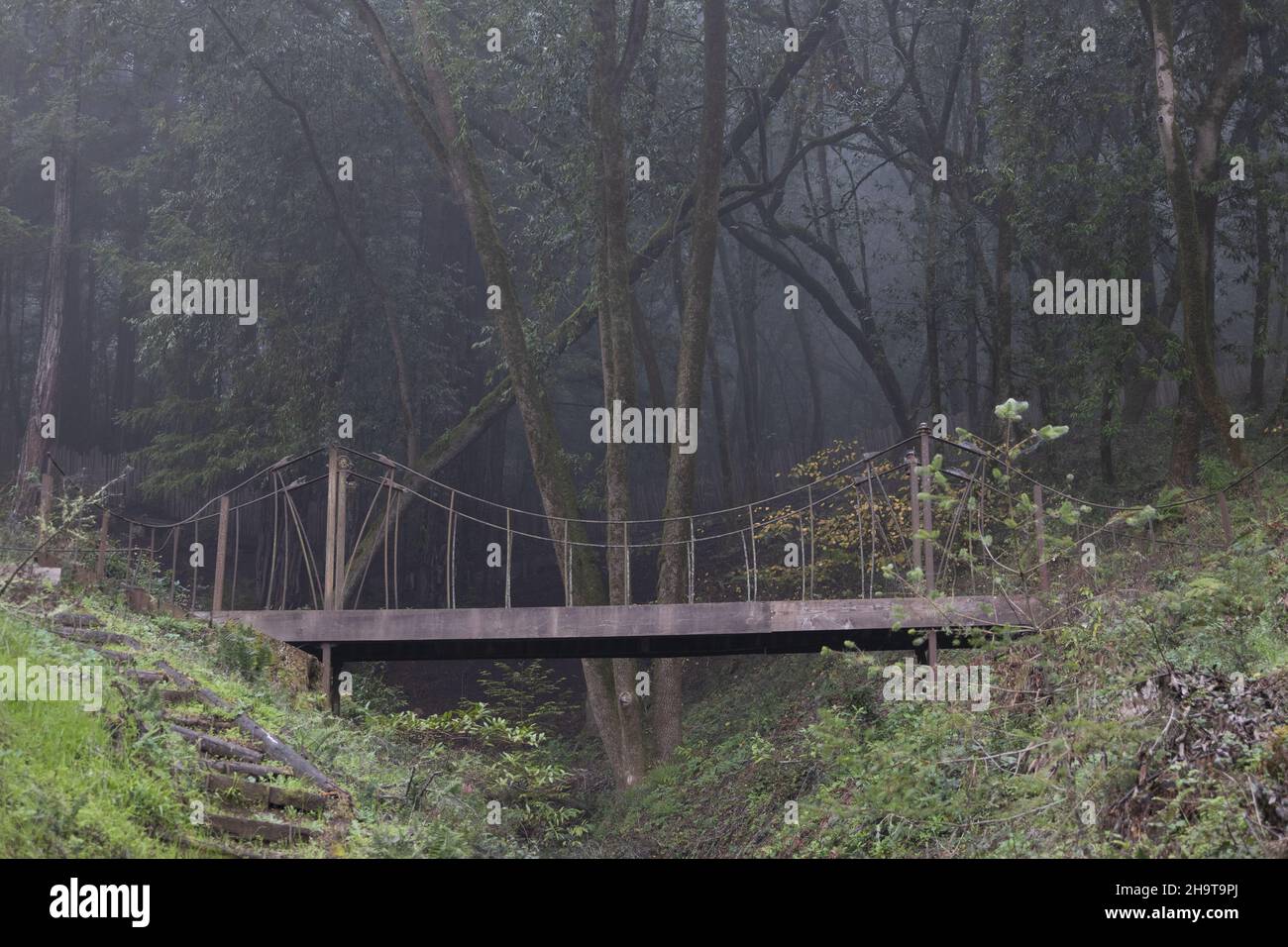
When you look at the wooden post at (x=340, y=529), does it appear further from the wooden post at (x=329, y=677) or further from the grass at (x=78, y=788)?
the grass at (x=78, y=788)

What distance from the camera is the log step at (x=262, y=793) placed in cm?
583

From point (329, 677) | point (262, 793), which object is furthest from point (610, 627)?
point (262, 793)

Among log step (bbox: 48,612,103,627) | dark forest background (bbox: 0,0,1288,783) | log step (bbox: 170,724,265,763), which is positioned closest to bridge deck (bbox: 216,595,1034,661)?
log step (bbox: 48,612,103,627)

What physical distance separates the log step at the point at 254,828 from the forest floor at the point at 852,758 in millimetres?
33

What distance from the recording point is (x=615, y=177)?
12609 mm

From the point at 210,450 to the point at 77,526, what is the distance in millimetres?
9559

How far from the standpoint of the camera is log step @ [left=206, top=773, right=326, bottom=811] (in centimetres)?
583

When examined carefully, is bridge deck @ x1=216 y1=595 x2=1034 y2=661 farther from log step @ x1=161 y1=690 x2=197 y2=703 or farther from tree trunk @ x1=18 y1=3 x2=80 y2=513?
tree trunk @ x1=18 y1=3 x2=80 y2=513

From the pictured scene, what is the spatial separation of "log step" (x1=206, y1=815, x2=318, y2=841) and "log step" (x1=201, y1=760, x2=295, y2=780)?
582 mm

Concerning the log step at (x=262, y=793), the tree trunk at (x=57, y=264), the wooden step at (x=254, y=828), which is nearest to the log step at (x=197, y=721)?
the log step at (x=262, y=793)

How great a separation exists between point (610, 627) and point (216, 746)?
367cm

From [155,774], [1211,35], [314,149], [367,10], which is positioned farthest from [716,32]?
[155,774]

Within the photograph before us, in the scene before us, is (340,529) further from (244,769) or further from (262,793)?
(262,793)
